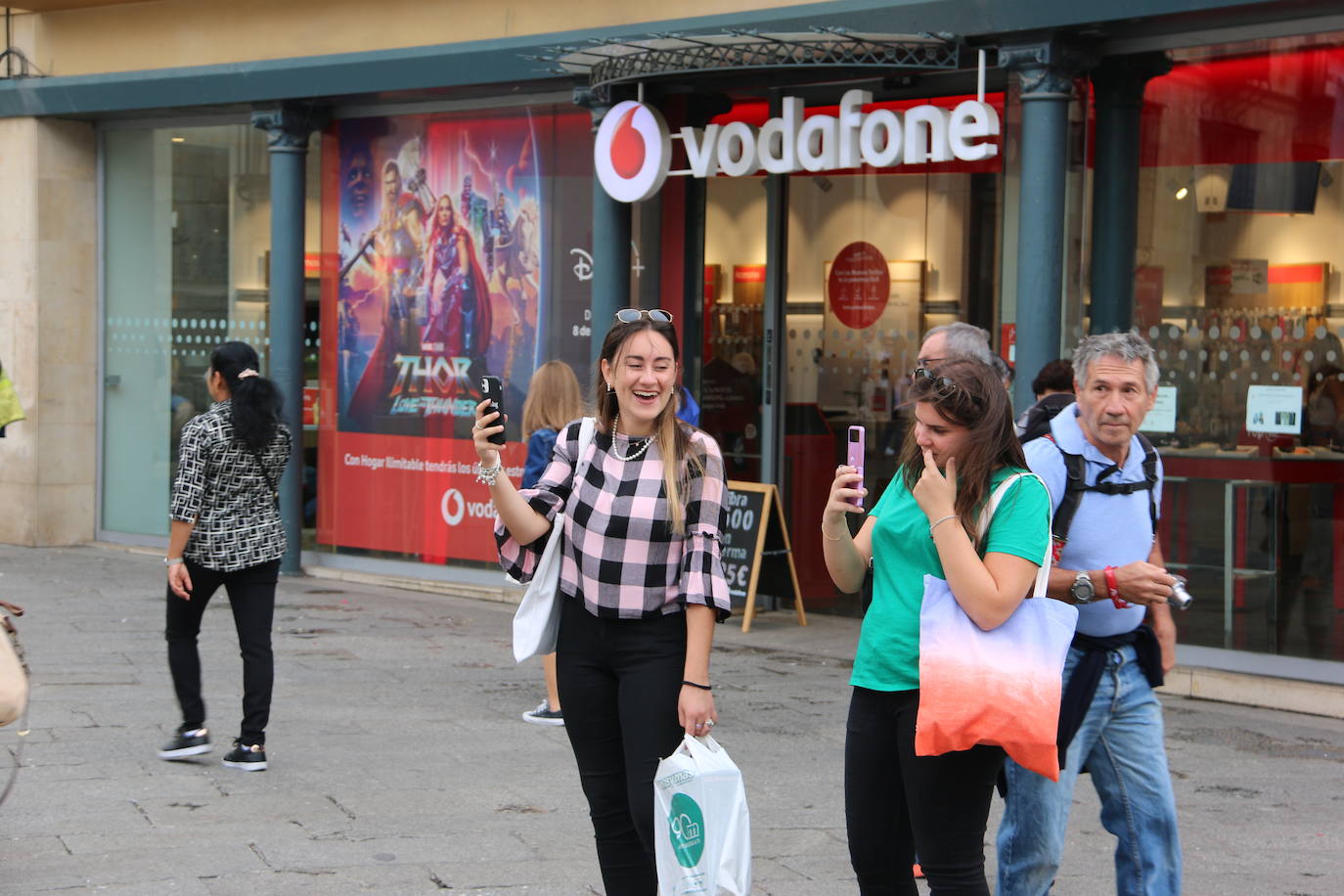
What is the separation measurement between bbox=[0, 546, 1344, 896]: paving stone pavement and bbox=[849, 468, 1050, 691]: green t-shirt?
70.3 inches

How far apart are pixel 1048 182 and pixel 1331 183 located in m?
1.46

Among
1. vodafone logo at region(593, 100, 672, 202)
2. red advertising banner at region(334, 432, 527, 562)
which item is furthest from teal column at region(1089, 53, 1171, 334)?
red advertising banner at region(334, 432, 527, 562)

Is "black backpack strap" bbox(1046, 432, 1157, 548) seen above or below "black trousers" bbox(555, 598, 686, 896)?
above

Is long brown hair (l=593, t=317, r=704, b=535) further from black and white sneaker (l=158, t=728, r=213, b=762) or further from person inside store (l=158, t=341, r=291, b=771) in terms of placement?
black and white sneaker (l=158, t=728, r=213, b=762)

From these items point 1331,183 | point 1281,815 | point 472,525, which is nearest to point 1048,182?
point 1331,183

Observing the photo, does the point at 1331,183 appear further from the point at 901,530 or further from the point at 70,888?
the point at 70,888

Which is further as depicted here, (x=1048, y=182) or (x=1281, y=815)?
(x=1048, y=182)

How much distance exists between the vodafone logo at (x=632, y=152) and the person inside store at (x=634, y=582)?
20.4 ft

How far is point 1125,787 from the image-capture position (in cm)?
434

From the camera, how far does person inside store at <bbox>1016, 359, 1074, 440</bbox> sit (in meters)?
5.10

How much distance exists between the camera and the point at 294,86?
40.0 ft

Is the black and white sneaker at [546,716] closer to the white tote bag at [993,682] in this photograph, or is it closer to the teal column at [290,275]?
the white tote bag at [993,682]

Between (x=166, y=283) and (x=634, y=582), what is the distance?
10921mm

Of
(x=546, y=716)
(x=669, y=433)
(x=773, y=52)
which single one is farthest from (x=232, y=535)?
(x=773, y=52)
